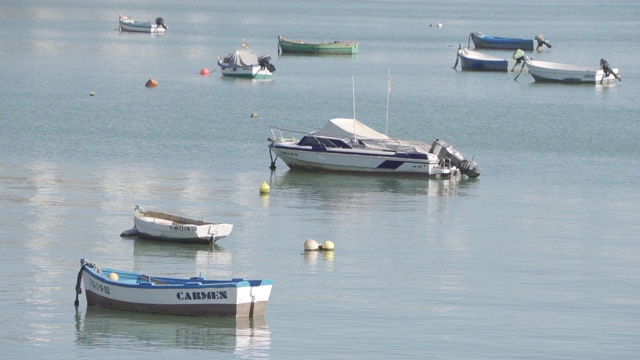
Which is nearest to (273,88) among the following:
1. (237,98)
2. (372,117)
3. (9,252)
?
(237,98)

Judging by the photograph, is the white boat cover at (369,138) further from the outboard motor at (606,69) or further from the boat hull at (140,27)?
the boat hull at (140,27)

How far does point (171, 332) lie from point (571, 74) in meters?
76.3

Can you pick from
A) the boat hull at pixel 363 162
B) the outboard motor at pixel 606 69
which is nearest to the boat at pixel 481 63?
the outboard motor at pixel 606 69

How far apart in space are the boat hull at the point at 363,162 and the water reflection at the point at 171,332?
A: 2589 cm

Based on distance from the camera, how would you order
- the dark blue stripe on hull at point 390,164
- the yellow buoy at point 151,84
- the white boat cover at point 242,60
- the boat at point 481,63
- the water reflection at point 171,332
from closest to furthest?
1. the water reflection at point 171,332
2. the dark blue stripe on hull at point 390,164
3. the yellow buoy at point 151,84
4. the white boat cover at point 242,60
5. the boat at point 481,63

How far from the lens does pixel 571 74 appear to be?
109250 mm

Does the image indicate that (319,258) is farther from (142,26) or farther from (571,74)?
(142,26)

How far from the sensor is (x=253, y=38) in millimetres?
156625

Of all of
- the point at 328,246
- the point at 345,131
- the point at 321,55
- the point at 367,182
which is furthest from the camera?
the point at 321,55

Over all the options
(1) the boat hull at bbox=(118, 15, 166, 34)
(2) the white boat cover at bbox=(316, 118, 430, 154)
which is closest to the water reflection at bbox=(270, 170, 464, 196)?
(2) the white boat cover at bbox=(316, 118, 430, 154)

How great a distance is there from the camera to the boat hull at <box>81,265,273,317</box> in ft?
125

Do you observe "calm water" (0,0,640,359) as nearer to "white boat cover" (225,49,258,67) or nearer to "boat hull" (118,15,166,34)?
"white boat cover" (225,49,258,67)

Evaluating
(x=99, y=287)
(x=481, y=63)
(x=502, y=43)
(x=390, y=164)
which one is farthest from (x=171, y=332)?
(x=502, y=43)

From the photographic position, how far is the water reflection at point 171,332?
36.8 meters
